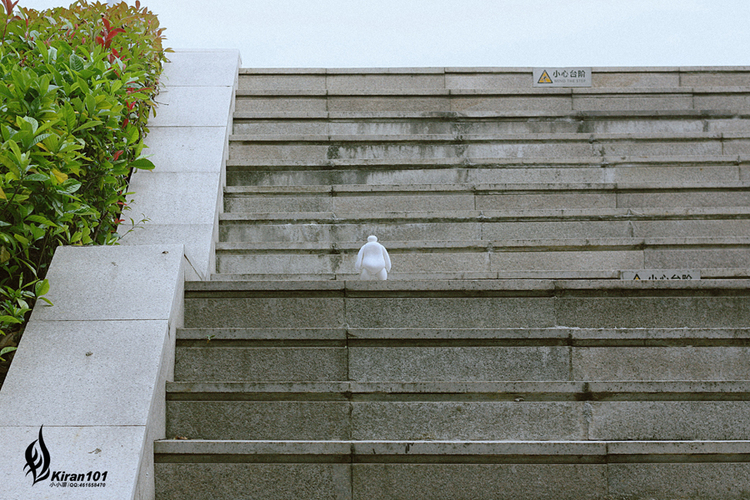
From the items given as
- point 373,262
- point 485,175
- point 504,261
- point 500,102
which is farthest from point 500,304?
point 500,102

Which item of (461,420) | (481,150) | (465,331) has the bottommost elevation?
(461,420)

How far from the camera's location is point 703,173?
649 cm

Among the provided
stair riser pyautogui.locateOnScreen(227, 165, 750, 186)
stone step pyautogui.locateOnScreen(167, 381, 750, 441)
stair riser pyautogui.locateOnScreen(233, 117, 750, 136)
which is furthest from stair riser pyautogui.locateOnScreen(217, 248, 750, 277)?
stair riser pyautogui.locateOnScreen(233, 117, 750, 136)

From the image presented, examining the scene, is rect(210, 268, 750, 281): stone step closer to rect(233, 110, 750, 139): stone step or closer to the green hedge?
the green hedge

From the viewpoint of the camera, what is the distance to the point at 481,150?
22.8 ft

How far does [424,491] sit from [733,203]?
4.67 metres

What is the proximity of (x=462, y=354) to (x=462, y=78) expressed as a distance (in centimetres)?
561

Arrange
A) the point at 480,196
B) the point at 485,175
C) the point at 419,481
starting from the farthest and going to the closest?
the point at 485,175
the point at 480,196
the point at 419,481

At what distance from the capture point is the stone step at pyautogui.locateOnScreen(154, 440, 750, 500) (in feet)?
10.3

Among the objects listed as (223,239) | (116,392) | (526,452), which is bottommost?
(526,452)

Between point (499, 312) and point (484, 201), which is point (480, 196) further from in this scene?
point (499, 312)

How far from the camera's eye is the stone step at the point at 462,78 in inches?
331

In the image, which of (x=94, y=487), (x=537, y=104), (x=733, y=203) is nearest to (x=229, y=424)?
(x=94, y=487)

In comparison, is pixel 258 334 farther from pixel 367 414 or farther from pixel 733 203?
pixel 733 203
